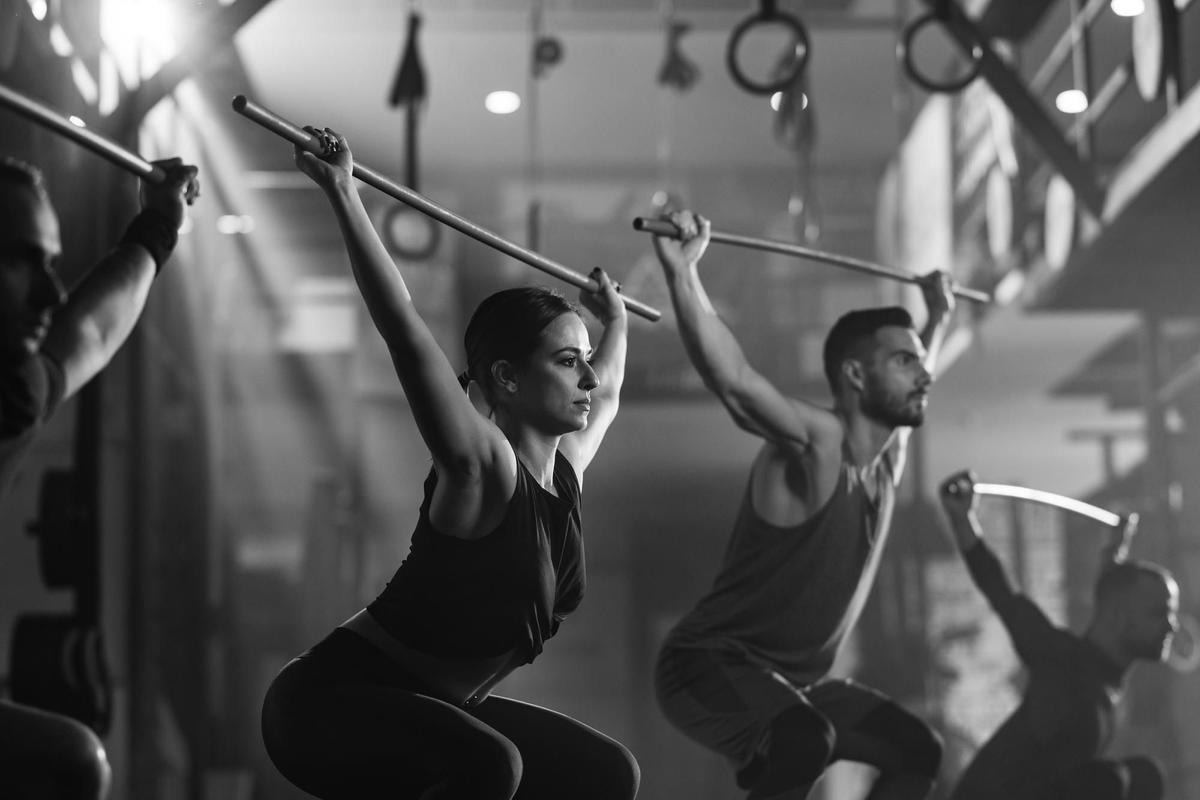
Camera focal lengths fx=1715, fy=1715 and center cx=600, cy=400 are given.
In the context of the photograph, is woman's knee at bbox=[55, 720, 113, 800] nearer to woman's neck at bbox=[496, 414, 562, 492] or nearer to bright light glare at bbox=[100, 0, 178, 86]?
woman's neck at bbox=[496, 414, 562, 492]

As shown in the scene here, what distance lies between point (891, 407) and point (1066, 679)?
1.09 m

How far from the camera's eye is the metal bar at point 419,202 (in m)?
2.39

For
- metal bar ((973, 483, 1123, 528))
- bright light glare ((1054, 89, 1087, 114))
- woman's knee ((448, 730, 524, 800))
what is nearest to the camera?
woman's knee ((448, 730, 524, 800))

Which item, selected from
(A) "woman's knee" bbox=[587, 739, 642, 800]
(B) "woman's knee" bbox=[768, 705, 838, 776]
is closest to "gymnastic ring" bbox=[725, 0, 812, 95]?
(B) "woman's knee" bbox=[768, 705, 838, 776]

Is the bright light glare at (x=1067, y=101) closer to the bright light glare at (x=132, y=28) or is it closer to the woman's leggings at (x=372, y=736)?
the bright light glare at (x=132, y=28)

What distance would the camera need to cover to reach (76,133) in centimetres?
228

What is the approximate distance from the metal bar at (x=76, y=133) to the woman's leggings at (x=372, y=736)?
28.4 inches

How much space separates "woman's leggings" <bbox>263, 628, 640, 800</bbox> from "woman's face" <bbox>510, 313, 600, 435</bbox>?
447 millimetres

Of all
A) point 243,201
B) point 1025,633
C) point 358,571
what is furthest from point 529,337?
point 243,201

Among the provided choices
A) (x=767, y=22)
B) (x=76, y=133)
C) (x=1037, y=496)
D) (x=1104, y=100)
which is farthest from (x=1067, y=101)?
(x=76, y=133)

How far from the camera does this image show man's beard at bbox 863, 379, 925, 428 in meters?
3.40

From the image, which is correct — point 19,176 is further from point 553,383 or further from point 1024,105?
point 1024,105

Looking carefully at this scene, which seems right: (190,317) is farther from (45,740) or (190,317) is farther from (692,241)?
(45,740)

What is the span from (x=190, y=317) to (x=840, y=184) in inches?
108
